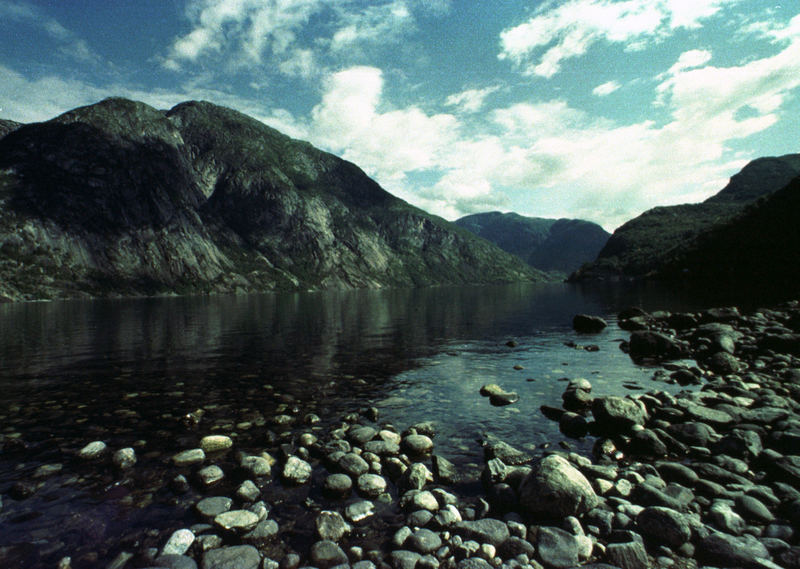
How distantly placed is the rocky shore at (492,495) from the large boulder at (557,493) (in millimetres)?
36

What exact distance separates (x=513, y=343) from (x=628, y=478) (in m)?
25.8

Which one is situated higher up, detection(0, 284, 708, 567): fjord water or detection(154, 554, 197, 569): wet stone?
detection(154, 554, 197, 569): wet stone

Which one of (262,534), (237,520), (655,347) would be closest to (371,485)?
(262,534)

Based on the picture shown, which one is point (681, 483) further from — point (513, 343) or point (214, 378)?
point (513, 343)

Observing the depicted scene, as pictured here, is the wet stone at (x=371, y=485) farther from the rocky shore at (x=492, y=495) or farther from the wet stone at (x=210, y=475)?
the wet stone at (x=210, y=475)

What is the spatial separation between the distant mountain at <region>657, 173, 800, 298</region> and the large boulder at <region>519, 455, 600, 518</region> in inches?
3795

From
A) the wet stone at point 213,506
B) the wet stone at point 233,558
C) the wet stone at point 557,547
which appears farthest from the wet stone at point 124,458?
the wet stone at point 557,547

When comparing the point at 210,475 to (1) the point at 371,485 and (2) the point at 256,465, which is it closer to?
(2) the point at 256,465

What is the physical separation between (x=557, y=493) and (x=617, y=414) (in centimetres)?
688

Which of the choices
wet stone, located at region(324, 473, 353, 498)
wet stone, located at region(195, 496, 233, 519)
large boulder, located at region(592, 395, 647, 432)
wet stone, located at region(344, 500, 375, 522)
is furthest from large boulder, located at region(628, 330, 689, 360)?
wet stone, located at region(195, 496, 233, 519)

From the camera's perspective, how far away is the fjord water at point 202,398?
390 inches

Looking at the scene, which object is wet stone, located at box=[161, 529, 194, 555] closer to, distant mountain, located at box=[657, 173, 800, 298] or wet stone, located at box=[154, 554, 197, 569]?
wet stone, located at box=[154, 554, 197, 569]

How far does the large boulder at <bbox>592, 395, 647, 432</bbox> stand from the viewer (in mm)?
14508

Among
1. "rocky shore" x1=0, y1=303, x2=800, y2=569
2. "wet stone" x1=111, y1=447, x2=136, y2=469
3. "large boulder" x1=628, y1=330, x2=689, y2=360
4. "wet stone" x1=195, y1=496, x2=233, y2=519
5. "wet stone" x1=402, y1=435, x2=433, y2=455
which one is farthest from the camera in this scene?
"large boulder" x1=628, y1=330, x2=689, y2=360
